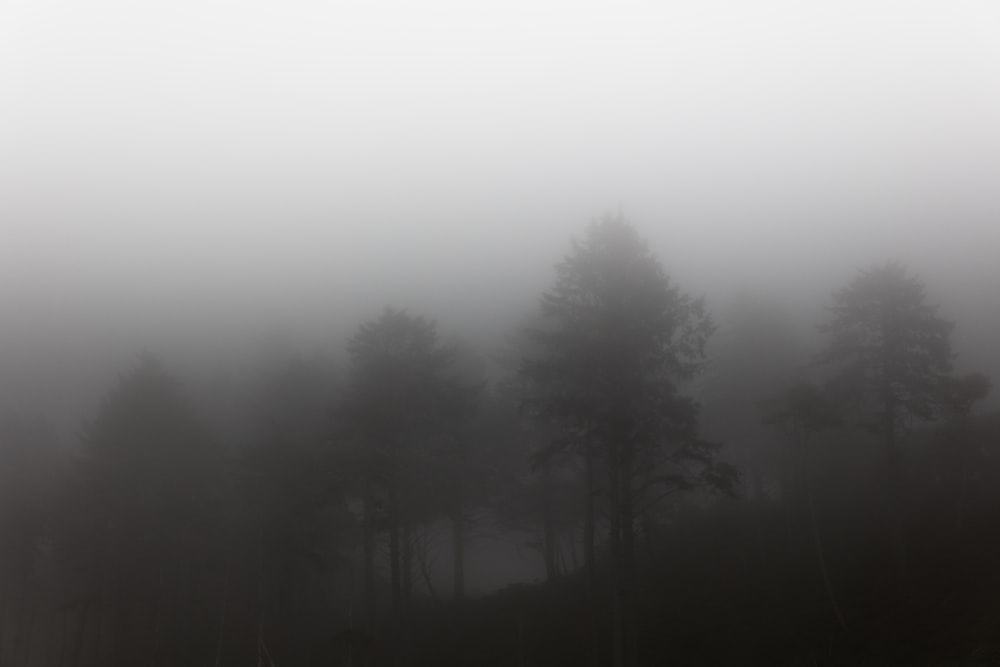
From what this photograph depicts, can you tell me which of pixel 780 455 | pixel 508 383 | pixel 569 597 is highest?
pixel 508 383

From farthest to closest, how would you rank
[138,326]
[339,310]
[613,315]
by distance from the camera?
[138,326] < [339,310] < [613,315]

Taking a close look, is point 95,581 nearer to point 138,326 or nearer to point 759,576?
point 759,576

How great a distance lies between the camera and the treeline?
2256 centimetres

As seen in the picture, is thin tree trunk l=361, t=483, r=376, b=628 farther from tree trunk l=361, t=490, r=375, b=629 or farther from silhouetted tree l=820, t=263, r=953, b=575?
silhouetted tree l=820, t=263, r=953, b=575

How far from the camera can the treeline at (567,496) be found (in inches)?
888

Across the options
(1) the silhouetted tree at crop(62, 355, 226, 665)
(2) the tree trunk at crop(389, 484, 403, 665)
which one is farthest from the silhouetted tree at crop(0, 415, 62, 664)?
(2) the tree trunk at crop(389, 484, 403, 665)

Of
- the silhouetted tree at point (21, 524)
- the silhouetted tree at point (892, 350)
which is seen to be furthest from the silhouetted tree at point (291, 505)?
the silhouetted tree at point (892, 350)

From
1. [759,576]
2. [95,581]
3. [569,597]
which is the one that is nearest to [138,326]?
[95,581]

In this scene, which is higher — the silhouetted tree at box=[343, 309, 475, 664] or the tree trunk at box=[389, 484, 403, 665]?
the silhouetted tree at box=[343, 309, 475, 664]

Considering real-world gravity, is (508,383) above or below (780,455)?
above

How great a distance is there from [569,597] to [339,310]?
60206 millimetres

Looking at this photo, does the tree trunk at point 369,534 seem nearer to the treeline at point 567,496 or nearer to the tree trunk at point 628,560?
the treeline at point 567,496

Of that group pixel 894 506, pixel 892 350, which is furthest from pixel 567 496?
pixel 892 350

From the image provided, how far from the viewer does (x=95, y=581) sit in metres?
35.9
